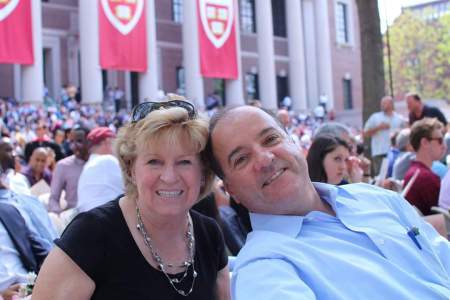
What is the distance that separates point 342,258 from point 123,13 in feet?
55.9

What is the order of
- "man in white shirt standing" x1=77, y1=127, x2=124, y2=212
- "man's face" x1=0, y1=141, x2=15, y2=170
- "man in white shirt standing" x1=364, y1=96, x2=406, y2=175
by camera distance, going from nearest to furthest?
"man's face" x1=0, y1=141, x2=15, y2=170
"man in white shirt standing" x1=77, y1=127, x2=124, y2=212
"man in white shirt standing" x1=364, y1=96, x2=406, y2=175

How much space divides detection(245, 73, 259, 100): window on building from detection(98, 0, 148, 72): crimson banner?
1282 cm

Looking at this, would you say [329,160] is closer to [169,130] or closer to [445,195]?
[445,195]

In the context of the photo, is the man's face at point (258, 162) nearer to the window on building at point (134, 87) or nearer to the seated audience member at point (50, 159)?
the seated audience member at point (50, 159)

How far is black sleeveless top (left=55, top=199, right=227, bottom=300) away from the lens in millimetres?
2189

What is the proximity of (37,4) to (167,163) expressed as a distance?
712 inches

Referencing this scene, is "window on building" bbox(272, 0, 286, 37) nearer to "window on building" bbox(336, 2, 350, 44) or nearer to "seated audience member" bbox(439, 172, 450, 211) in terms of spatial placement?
"window on building" bbox(336, 2, 350, 44)

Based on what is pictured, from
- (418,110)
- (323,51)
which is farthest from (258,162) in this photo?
(323,51)

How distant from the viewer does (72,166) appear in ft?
21.4

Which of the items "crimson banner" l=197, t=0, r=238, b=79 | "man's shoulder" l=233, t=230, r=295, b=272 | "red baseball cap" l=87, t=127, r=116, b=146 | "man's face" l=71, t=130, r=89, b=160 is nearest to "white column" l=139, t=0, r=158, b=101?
"crimson banner" l=197, t=0, r=238, b=79

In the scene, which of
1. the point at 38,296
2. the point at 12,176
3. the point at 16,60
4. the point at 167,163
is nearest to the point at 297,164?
the point at 167,163

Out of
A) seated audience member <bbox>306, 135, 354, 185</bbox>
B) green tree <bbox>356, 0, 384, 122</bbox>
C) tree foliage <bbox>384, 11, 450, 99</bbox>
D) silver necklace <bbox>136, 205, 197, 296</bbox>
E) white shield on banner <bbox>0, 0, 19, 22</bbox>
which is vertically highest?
tree foliage <bbox>384, 11, 450, 99</bbox>

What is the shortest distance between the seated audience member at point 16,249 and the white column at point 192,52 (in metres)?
19.9

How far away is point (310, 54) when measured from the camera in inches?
1260
